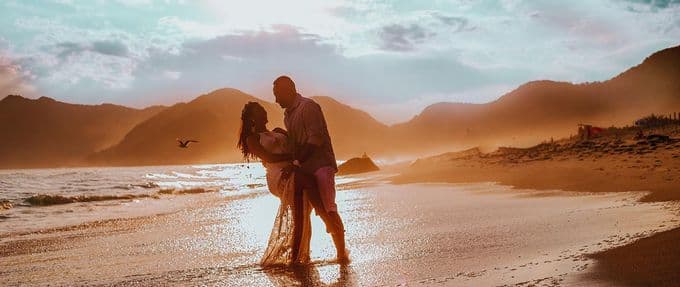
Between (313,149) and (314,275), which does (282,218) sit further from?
(314,275)

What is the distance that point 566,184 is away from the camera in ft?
47.5

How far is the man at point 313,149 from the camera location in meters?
6.03

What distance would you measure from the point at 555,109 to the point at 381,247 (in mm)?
107646

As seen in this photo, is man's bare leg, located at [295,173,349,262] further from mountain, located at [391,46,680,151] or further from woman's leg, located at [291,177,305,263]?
mountain, located at [391,46,680,151]

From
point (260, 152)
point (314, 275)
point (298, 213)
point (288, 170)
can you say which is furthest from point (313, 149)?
point (314, 275)

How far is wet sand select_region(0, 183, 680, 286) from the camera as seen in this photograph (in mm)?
4949

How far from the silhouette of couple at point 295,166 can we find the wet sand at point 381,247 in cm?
28

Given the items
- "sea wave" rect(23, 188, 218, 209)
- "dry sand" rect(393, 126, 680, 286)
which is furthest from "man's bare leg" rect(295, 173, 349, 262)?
"sea wave" rect(23, 188, 218, 209)

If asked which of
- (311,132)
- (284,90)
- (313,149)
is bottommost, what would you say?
(313,149)

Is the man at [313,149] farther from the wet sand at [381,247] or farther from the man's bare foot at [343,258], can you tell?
the wet sand at [381,247]

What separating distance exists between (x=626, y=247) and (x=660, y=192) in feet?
19.8

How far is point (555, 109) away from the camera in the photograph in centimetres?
10700

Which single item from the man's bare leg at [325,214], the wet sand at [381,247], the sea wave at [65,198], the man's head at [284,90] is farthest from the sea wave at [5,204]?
the man's bare leg at [325,214]

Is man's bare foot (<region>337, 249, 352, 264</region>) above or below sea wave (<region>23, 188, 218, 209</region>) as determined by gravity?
below
